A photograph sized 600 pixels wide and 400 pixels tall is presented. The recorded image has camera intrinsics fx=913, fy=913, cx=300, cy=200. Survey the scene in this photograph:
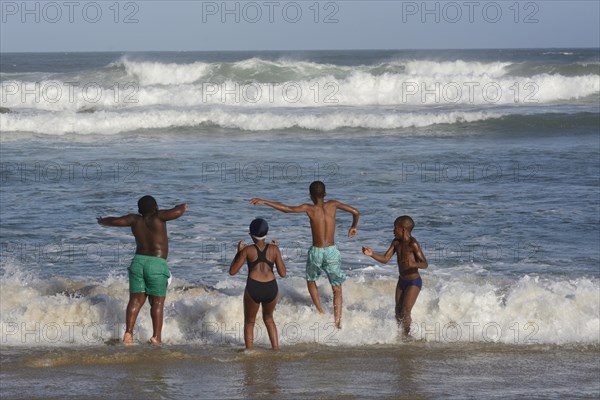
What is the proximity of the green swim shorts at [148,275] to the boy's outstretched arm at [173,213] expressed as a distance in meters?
0.38

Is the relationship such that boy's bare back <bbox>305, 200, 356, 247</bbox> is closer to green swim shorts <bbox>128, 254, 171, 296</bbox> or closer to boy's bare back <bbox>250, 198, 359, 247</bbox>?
→ boy's bare back <bbox>250, 198, 359, 247</bbox>

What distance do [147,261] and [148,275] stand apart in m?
0.13

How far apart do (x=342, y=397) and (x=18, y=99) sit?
28.2 meters

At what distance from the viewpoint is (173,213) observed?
26.3 feet

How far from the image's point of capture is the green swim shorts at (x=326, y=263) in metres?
8.82

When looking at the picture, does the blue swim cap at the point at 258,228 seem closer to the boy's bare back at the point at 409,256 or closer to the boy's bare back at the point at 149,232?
the boy's bare back at the point at 149,232

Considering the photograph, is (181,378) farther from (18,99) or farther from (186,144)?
(18,99)

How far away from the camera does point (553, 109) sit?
29.0m

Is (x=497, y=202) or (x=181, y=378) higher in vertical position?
(x=497, y=202)

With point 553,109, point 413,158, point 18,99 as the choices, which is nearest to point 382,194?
point 413,158

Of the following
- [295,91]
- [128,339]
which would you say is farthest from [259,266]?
[295,91]

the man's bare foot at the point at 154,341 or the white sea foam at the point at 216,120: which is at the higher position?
the white sea foam at the point at 216,120

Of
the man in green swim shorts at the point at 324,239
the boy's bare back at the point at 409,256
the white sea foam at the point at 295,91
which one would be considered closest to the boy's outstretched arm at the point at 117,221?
the man in green swim shorts at the point at 324,239

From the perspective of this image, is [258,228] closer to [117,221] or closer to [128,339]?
[117,221]
